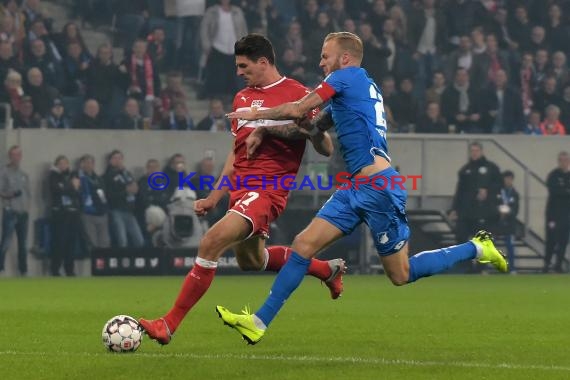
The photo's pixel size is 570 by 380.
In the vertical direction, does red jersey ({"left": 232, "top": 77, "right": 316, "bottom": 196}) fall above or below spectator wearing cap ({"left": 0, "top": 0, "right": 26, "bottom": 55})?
below

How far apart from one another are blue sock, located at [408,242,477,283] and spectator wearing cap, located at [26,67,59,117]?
1297cm

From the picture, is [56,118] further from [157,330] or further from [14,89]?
[157,330]

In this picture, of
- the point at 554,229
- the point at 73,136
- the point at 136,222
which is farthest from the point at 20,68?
the point at 554,229

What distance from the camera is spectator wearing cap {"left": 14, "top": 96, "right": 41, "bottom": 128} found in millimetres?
20781

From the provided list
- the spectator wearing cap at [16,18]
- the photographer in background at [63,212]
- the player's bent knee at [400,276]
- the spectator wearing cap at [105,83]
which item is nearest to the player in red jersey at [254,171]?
the player's bent knee at [400,276]

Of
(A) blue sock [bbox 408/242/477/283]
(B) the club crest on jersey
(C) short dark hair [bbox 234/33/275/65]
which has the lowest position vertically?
(A) blue sock [bbox 408/242/477/283]

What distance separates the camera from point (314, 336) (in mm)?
9570

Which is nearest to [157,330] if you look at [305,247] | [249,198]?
[305,247]

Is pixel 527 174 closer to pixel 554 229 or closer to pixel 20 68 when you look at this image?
pixel 554 229

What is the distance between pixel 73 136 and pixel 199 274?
1248 cm

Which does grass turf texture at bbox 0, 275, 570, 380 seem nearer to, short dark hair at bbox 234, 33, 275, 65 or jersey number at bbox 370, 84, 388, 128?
jersey number at bbox 370, 84, 388, 128

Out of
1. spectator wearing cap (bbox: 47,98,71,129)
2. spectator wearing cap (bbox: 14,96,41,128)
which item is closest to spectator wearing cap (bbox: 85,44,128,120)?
spectator wearing cap (bbox: 47,98,71,129)

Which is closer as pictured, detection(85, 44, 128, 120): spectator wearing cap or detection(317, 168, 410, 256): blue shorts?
detection(317, 168, 410, 256): blue shorts

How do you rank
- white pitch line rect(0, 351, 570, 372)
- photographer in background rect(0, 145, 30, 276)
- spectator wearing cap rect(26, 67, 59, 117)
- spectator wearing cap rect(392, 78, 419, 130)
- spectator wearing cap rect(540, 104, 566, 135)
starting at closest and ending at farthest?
white pitch line rect(0, 351, 570, 372), photographer in background rect(0, 145, 30, 276), spectator wearing cap rect(26, 67, 59, 117), spectator wearing cap rect(392, 78, 419, 130), spectator wearing cap rect(540, 104, 566, 135)
